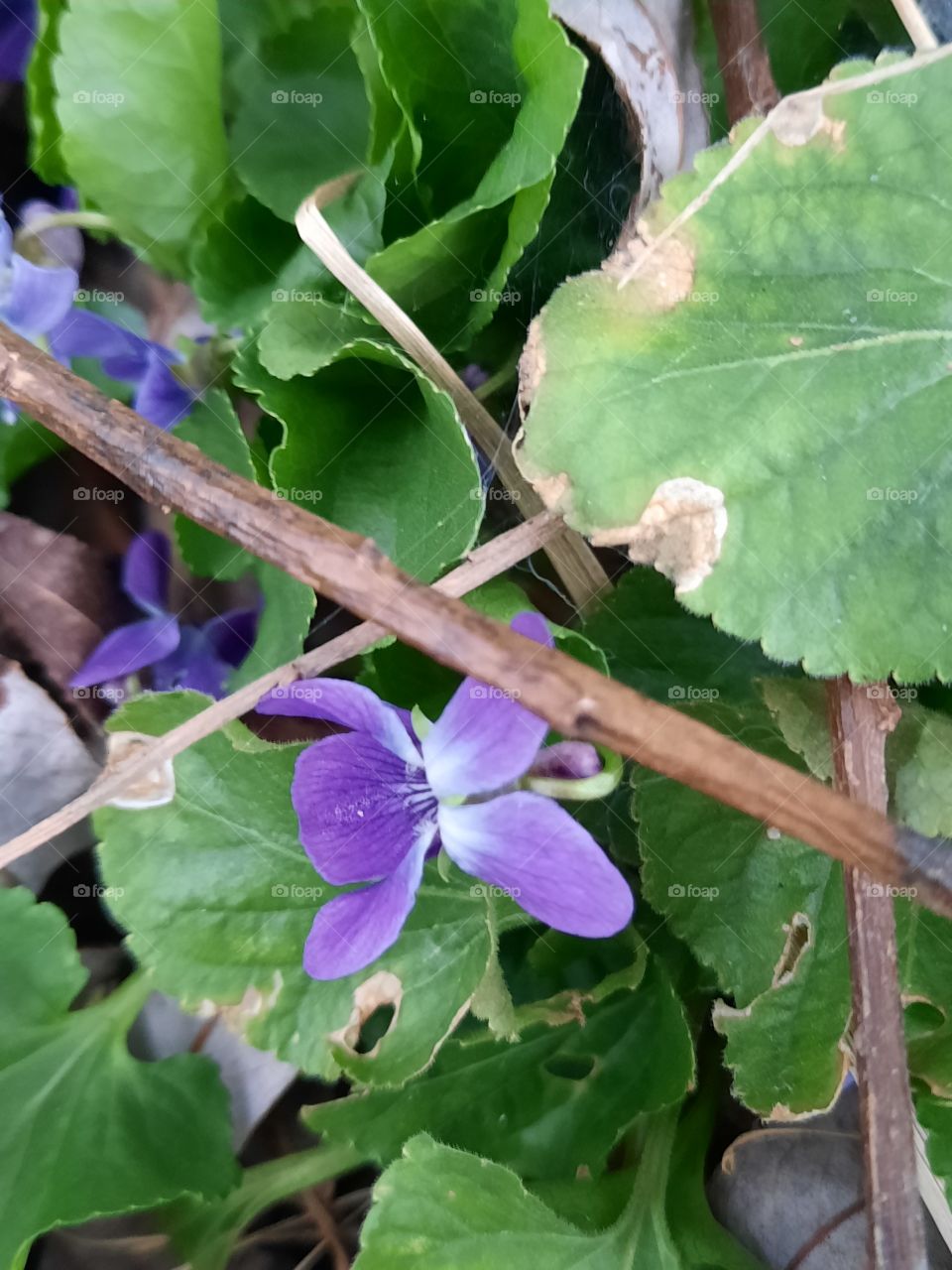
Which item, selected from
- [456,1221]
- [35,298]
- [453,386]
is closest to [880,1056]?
[456,1221]

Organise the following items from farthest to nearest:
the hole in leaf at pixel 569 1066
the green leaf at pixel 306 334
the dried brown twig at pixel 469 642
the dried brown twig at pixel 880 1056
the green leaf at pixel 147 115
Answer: the hole in leaf at pixel 569 1066 < the green leaf at pixel 147 115 < the green leaf at pixel 306 334 < the dried brown twig at pixel 880 1056 < the dried brown twig at pixel 469 642

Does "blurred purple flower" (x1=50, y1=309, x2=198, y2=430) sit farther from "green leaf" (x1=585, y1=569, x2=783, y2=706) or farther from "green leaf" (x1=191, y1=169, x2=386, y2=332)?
"green leaf" (x1=585, y1=569, x2=783, y2=706)

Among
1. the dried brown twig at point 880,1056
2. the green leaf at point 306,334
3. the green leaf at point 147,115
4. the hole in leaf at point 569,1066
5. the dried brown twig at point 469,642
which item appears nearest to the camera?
the dried brown twig at point 469,642

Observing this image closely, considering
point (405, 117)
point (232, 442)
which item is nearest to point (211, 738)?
point (232, 442)

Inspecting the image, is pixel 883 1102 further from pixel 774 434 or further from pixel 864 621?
pixel 774 434

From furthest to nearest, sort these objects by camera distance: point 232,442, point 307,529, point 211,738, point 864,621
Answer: point 232,442, point 211,738, point 864,621, point 307,529

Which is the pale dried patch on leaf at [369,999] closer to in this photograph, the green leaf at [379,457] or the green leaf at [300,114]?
the green leaf at [379,457]

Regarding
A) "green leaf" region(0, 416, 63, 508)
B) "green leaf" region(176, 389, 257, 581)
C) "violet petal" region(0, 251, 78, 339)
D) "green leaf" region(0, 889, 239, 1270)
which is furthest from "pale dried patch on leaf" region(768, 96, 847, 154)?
"green leaf" region(0, 889, 239, 1270)

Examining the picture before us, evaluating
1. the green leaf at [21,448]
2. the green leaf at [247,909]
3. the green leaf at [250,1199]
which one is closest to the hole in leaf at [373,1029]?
the green leaf at [247,909]
